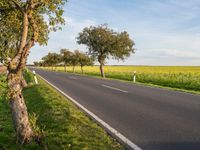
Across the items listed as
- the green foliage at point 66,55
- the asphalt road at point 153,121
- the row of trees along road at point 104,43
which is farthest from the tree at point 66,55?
the asphalt road at point 153,121

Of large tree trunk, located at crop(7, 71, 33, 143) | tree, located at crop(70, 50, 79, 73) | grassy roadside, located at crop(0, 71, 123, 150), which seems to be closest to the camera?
grassy roadside, located at crop(0, 71, 123, 150)

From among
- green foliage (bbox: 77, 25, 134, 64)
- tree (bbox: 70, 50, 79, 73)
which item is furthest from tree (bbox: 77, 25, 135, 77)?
tree (bbox: 70, 50, 79, 73)

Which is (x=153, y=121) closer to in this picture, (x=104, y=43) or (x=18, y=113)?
(x=18, y=113)

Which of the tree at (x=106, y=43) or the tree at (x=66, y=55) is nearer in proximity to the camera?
the tree at (x=106, y=43)

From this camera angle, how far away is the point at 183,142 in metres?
6.98

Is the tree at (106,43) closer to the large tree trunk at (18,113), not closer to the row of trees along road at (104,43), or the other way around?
the row of trees along road at (104,43)

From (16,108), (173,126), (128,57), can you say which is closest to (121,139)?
(173,126)

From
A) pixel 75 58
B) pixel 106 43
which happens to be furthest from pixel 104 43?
pixel 75 58

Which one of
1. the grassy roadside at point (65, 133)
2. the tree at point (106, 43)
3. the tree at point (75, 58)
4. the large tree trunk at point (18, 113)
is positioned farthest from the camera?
the tree at point (75, 58)

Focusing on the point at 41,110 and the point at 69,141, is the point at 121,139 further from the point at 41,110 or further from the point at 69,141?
the point at 41,110

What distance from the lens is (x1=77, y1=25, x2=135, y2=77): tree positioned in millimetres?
47438

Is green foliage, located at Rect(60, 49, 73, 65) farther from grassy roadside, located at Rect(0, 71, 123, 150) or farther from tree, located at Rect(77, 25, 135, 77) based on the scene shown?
grassy roadside, located at Rect(0, 71, 123, 150)

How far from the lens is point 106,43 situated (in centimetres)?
4772

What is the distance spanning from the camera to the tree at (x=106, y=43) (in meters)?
47.4
